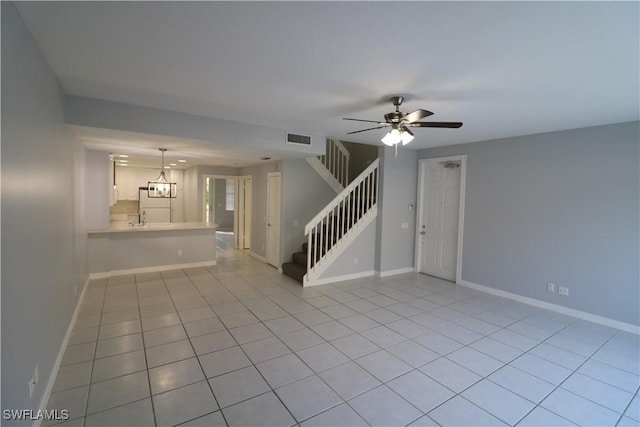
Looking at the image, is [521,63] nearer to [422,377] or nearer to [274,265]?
[422,377]

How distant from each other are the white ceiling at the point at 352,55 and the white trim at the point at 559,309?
101 inches

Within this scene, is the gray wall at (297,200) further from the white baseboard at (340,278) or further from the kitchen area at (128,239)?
the kitchen area at (128,239)

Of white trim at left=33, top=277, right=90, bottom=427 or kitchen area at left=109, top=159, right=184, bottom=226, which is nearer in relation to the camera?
white trim at left=33, top=277, right=90, bottom=427

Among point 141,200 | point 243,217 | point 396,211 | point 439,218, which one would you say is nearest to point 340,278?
point 396,211

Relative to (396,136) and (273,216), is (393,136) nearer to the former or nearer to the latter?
(396,136)

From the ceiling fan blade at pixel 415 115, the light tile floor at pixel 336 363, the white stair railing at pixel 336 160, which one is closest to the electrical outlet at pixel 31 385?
the light tile floor at pixel 336 363

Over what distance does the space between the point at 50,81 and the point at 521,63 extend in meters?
3.85

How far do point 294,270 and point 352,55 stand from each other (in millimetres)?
4147

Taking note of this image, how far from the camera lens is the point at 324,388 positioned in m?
2.46

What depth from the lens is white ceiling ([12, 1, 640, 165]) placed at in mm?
1708

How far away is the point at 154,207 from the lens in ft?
30.7

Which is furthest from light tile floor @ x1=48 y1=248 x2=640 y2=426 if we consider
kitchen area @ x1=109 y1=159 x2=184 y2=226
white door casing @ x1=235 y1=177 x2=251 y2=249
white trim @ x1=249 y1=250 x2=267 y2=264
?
kitchen area @ x1=109 y1=159 x2=184 y2=226

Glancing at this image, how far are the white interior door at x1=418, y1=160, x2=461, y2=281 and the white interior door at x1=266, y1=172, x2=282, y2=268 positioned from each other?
3.03 meters

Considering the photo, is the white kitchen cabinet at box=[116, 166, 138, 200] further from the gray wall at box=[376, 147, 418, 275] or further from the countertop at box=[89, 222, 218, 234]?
the gray wall at box=[376, 147, 418, 275]
